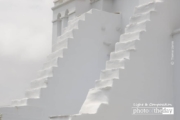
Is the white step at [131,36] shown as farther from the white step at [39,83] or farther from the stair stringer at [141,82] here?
the white step at [39,83]

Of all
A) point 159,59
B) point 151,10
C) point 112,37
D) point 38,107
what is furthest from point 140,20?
point 38,107

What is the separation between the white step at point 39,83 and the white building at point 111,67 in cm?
3

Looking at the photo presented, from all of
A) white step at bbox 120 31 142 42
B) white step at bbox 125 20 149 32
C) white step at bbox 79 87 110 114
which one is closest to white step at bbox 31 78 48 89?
white step at bbox 79 87 110 114

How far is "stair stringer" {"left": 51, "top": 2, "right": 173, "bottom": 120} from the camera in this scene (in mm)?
11578

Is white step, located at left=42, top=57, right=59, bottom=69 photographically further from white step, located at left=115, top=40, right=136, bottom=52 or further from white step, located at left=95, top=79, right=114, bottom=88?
white step, located at left=95, top=79, right=114, bottom=88

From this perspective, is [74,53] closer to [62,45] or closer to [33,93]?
[62,45]

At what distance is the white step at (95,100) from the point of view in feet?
37.8

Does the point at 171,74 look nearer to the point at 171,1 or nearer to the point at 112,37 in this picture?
the point at 171,1

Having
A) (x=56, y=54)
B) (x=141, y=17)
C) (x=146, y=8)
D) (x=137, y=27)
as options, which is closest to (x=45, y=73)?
(x=56, y=54)

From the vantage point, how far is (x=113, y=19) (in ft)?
51.1

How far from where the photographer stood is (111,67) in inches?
491

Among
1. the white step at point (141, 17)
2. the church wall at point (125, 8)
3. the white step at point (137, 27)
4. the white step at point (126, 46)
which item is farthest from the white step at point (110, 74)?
the church wall at point (125, 8)

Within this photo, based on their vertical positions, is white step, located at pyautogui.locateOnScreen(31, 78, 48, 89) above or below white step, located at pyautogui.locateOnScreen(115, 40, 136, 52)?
below

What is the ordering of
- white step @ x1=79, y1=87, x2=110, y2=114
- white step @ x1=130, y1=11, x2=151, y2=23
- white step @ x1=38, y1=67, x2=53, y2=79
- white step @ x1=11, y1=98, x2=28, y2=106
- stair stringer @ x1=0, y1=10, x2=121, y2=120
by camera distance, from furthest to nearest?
white step @ x1=38, y1=67, x2=53, y2=79 < white step @ x1=11, y1=98, x2=28, y2=106 < stair stringer @ x1=0, y1=10, x2=121, y2=120 < white step @ x1=130, y1=11, x2=151, y2=23 < white step @ x1=79, y1=87, x2=110, y2=114
